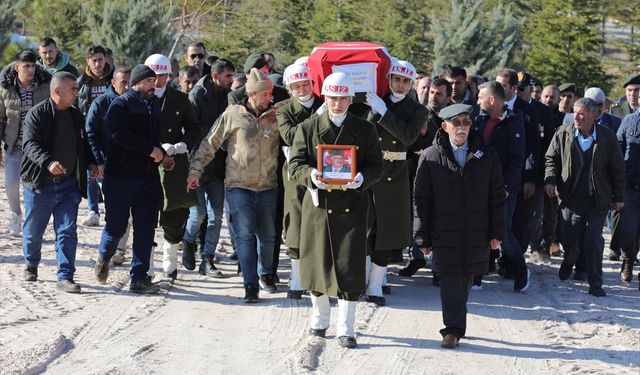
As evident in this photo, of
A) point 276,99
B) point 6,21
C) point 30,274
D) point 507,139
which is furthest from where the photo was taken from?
point 6,21

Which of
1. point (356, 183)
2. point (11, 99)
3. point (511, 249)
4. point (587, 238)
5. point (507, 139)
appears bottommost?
point (511, 249)

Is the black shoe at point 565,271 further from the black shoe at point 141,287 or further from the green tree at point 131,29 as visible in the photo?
the green tree at point 131,29

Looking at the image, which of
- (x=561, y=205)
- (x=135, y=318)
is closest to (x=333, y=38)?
(x=561, y=205)

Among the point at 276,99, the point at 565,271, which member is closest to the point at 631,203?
the point at 565,271

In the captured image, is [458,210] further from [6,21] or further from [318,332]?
[6,21]

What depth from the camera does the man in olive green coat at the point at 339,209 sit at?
25.2 ft

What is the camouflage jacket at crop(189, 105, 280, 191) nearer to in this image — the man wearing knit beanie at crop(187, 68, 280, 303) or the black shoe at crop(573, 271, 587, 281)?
the man wearing knit beanie at crop(187, 68, 280, 303)

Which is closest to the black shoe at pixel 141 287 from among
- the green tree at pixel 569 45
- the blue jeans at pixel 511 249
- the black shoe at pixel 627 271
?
the blue jeans at pixel 511 249

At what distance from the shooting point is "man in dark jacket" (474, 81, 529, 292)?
10.3 m

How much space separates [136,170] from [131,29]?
19.8 m

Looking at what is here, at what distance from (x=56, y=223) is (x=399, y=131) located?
3.52 metres

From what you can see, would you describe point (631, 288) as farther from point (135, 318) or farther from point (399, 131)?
point (135, 318)

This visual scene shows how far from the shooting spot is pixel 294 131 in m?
8.96

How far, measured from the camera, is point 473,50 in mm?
31250
